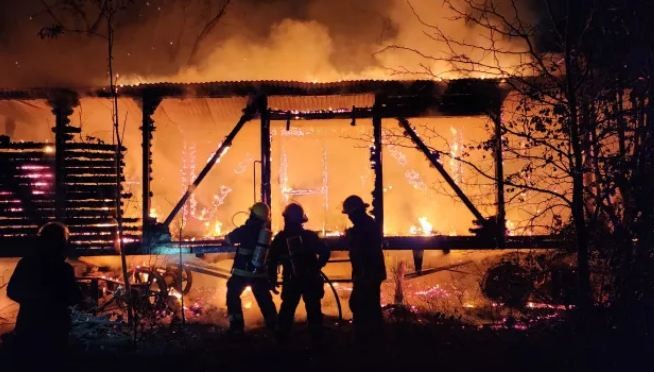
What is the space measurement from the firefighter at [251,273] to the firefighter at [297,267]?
191mm

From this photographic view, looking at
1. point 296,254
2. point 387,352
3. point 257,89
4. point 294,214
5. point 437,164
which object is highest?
point 257,89

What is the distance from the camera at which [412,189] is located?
43.2 ft

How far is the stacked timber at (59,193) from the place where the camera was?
923 cm

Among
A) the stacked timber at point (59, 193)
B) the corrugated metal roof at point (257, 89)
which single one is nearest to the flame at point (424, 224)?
the corrugated metal roof at point (257, 89)

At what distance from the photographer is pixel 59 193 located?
9250 mm

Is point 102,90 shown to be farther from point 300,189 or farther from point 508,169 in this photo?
point 508,169

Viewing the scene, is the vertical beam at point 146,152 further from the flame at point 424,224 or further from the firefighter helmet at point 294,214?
the flame at point 424,224

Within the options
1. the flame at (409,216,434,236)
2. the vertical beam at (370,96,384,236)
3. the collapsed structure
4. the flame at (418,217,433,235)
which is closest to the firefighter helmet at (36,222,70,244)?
the collapsed structure

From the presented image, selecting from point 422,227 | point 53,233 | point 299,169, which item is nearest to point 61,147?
point 53,233

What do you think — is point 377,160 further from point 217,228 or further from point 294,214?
point 217,228

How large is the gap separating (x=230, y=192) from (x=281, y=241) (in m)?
7.52

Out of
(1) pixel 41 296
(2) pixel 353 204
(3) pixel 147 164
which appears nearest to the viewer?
(1) pixel 41 296

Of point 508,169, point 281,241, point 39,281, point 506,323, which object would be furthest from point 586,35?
point 39,281

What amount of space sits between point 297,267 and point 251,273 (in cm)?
70
